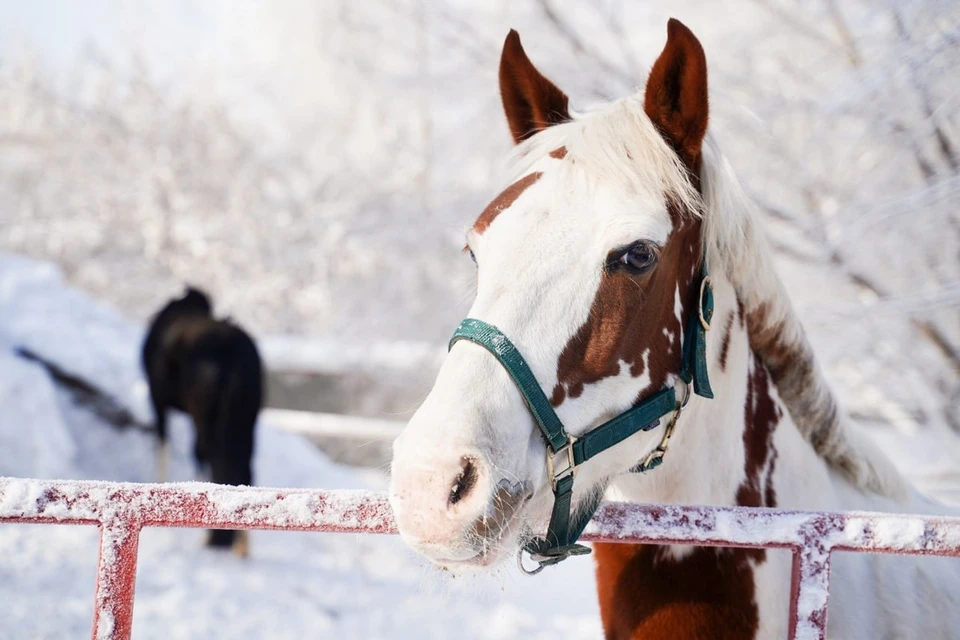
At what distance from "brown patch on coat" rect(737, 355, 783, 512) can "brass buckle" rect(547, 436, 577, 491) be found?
22.2 inches

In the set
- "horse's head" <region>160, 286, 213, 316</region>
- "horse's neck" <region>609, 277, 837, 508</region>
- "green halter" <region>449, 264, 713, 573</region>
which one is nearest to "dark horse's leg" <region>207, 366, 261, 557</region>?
"horse's head" <region>160, 286, 213, 316</region>

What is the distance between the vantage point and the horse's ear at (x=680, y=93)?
1510mm

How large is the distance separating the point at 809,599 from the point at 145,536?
492 centimetres

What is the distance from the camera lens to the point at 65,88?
16.4 m

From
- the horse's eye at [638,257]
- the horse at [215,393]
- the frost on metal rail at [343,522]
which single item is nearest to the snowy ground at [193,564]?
the horse at [215,393]

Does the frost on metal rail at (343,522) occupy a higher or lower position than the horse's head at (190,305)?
lower

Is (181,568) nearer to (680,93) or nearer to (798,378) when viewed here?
(798,378)

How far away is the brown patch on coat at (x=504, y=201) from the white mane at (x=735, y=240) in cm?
9

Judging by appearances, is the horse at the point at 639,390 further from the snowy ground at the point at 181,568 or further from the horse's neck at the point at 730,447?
the snowy ground at the point at 181,568

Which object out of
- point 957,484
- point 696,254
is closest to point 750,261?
point 696,254

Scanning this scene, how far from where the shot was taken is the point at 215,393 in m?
5.48

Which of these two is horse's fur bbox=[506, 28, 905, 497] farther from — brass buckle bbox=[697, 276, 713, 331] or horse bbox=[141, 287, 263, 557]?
horse bbox=[141, 287, 263, 557]

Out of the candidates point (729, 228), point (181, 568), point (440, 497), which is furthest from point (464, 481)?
point (181, 568)

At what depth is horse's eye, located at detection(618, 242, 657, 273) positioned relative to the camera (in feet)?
4.68
